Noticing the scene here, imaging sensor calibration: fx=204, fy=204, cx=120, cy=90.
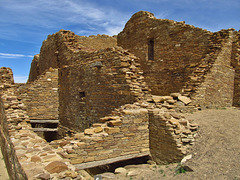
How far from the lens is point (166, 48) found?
1235cm

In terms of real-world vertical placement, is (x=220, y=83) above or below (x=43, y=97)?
above

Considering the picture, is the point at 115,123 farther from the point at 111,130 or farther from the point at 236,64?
the point at 236,64

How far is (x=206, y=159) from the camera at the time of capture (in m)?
5.05

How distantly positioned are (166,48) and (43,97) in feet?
25.3

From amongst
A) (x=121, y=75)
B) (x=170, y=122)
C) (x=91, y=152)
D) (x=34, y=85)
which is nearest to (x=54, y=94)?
(x=34, y=85)

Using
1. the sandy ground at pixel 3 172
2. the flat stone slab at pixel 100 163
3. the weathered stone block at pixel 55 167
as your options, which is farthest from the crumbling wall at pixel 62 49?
the weathered stone block at pixel 55 167

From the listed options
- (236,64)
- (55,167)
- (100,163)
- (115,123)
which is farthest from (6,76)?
(236,64)

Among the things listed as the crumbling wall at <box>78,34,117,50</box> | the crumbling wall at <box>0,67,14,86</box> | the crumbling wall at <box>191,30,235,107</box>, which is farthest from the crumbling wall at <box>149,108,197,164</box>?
the crumbling wall at <box>78,34,117,50</box>

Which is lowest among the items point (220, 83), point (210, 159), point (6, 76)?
point (210, 159)

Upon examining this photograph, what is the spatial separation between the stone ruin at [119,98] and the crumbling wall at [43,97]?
50mm

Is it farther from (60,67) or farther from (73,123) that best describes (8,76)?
(73,123)

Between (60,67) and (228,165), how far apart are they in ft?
32.8

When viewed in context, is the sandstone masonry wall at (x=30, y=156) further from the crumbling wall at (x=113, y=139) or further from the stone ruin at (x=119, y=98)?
the crumbling wall at (x=113, y=139)

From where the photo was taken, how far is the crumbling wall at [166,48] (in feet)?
36.9
